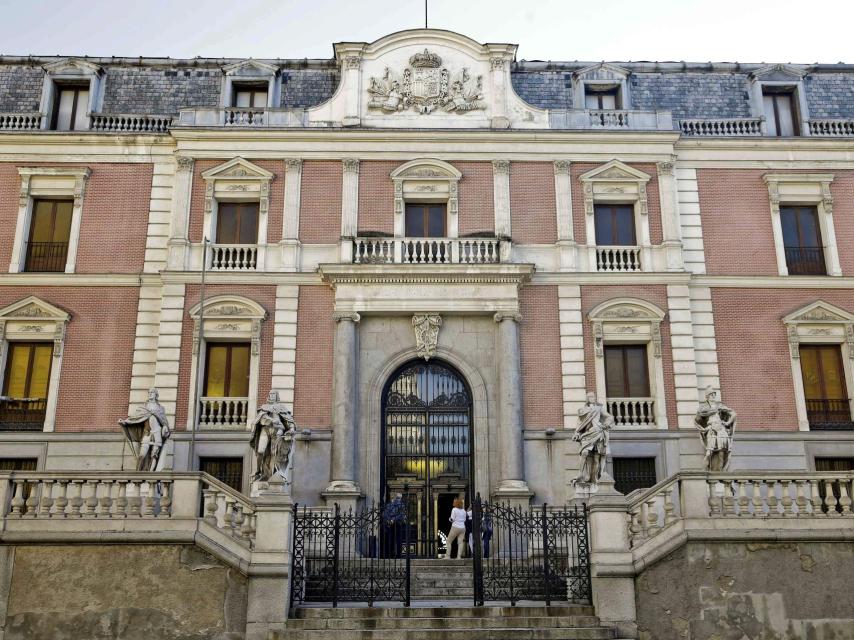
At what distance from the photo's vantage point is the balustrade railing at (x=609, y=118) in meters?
26.3

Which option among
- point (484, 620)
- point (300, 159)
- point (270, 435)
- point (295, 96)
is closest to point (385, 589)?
point (484, 620)

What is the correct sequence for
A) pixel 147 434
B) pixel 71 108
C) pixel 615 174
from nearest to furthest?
pixel 147 434 < pixel 615 174 < pixel 71 108

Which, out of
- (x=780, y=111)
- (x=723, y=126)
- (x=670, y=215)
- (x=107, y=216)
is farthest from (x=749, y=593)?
(x=107, y=216)

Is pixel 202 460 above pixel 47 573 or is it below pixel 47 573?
above

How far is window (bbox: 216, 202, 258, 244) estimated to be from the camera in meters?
25.5

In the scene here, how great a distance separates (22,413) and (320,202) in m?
9.90

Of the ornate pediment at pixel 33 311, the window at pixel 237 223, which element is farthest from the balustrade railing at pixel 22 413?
the window at pixel 237 223

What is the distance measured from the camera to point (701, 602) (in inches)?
558

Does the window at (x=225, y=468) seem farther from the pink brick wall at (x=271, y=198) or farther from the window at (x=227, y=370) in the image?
the pink brick wall at (x=271, y=198)

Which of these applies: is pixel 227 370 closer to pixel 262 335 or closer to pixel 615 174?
pixel 262 335

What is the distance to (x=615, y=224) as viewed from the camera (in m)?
25.9

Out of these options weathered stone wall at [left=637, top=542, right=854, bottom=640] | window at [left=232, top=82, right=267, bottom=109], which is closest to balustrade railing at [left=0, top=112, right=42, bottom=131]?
window at [left=232, top=82, right=267, bottom=109]

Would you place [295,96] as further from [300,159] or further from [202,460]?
[202,460]

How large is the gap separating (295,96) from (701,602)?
770 inches
